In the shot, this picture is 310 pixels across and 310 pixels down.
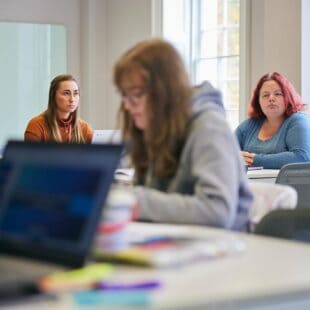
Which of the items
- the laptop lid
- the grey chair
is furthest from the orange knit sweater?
the laptop lid

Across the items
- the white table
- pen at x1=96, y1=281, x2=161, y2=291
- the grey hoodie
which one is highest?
the grey hoodie

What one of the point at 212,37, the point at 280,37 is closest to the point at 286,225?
the point at 280,37

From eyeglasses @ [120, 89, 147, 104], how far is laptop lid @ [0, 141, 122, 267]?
1.64ft

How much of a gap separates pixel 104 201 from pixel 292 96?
3.85 meters

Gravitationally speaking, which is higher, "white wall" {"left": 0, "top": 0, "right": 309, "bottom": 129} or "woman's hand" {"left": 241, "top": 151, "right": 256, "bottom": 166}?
"white wall" {"left": 0, "top": 0, "right": 309, "bottom": 129}

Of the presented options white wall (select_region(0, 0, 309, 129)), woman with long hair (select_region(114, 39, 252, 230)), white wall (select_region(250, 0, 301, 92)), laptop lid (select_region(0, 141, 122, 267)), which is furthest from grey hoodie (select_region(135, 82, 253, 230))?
white wall (select_region(0, 0, 309, 129))

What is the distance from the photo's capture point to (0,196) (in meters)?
1.54

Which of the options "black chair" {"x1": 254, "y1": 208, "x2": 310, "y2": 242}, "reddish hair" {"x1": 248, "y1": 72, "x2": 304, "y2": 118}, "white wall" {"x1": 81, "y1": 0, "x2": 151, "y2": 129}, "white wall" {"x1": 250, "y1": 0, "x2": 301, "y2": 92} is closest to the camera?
"black chair" {"x1": 254, "y1": 208, "x2": 310, "y2": 242}

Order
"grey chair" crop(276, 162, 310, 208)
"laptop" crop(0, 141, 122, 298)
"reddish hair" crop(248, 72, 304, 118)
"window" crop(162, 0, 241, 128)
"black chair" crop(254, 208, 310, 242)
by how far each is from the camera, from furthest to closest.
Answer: "window" crop(162, 0, 241, 128) → "reddish hair" crop(248, 72, 304, 118) → "grey chair" crop(276, 162, 310, 208) → "black chair" crop(254, 208, 310, 242) → "laptop" crop(0, 141, 122, 298)

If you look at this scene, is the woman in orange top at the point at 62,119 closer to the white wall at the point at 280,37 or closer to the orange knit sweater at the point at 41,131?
the orange knit sweater at the point at 41,131

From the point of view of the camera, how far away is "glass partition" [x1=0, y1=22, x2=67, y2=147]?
7547mm

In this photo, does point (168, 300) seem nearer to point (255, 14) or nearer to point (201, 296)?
point (201, 296)

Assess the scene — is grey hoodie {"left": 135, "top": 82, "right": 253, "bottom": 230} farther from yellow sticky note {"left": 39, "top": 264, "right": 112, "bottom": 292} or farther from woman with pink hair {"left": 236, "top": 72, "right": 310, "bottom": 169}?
woman with pink hair {"left": 236, "top": 72, "right": 310, "bottom": 169}

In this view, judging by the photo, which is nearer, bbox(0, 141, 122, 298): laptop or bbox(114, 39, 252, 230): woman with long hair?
bbox(0, 141, 122, 298): laptop
